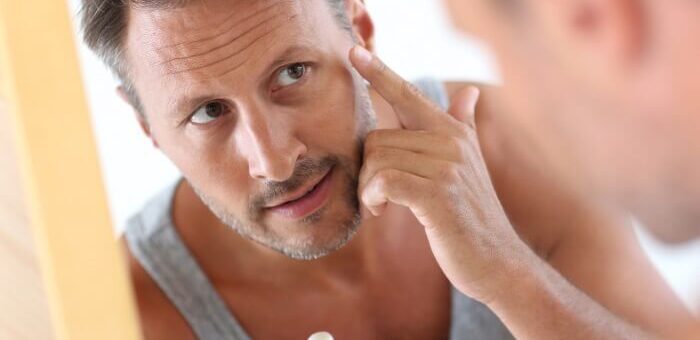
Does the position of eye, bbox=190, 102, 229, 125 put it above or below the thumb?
above

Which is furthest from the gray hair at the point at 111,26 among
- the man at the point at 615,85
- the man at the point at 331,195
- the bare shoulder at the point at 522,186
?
the man at the point at 615,85

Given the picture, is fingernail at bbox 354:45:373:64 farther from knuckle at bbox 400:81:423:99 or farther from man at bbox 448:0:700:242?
man at bbox 448:0:700:242

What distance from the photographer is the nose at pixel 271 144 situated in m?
0.51

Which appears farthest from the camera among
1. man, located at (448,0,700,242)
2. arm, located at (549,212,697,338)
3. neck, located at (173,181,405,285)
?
neck, located at (173,181,405,285)

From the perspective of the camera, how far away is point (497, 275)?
19.8 inches

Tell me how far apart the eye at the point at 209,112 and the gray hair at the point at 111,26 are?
45 millimetres

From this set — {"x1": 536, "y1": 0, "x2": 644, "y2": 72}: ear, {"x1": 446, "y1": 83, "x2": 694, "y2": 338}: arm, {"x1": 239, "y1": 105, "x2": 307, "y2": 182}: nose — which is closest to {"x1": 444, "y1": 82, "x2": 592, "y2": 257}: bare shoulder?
{"x1": 446, "y1": 83, "x2": 694, "y2": 338}: arm

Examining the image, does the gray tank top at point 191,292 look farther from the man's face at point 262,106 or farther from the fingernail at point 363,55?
the fingernail at point 363,55

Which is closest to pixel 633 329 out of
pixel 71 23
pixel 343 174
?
pixel 343 174

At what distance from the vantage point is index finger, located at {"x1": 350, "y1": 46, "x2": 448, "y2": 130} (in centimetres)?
51

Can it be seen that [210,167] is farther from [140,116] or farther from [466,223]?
[466,223]

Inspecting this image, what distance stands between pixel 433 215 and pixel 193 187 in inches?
6.6

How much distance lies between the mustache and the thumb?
8 cm

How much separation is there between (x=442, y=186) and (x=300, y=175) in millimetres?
87
